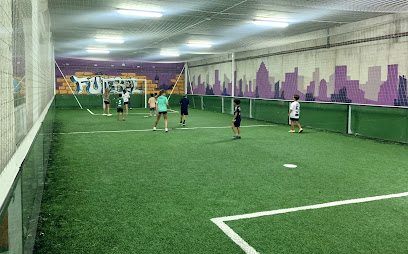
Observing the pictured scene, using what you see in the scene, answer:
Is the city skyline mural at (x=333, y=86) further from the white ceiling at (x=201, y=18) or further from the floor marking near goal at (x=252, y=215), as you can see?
the floor marking near goal at (x=252, y=215)

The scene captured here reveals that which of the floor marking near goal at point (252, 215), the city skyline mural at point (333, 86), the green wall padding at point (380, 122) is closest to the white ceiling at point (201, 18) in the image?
the city skyline mural at point (333, 86)

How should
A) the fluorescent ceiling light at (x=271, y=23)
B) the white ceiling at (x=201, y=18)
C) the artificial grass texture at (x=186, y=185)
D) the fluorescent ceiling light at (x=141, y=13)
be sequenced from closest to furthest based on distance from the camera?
the artificial grass texture at (x=186, y=185)
the white ceiling at (x=201, y=18)
the fluorescent ceiling light at (x=141, y=13)
the fluorescent ceiling light at (x=271, y=23)

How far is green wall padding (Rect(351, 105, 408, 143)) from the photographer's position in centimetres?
1189

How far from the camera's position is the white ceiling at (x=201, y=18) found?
10.9 metres

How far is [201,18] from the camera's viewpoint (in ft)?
43.0

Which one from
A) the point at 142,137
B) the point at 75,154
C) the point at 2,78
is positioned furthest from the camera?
the point at 142,137

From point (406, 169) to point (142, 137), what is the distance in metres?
8.26

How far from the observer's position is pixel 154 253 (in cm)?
394

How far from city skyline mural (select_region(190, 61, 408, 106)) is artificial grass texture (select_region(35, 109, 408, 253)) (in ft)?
9.66

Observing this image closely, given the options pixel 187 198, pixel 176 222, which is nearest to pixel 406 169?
pixel 187 198

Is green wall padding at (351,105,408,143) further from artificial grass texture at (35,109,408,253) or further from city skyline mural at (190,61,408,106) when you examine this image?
city skyline mural at (190,61,408,106)

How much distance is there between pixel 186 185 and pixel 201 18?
8.16m

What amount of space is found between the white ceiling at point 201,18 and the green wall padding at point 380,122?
3370 mm

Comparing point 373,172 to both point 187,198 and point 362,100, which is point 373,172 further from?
point 362,100
